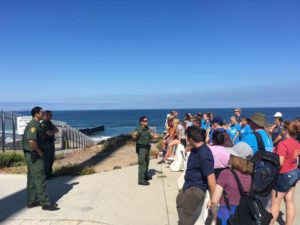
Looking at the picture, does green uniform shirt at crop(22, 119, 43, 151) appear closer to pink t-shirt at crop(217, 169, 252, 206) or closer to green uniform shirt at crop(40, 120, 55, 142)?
green uniform shirt at crop(40, 120, 55, 142)

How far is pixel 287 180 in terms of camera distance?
5320mm

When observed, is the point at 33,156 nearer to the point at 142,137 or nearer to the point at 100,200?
the point at 100,200

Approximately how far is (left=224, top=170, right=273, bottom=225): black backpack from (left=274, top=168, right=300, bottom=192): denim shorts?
5.07ft

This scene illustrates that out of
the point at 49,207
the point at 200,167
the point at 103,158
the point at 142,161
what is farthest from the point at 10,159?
the point at 200,167

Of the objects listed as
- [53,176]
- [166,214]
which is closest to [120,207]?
[166,214]

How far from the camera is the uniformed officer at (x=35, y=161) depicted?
6.63 m

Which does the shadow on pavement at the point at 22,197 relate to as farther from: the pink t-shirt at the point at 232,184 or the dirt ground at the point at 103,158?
the pink t-shirt at the point at 232,184

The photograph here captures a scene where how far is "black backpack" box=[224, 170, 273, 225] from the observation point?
3861mm

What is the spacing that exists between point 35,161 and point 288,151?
4242 millimetres

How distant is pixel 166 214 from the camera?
22.2ft

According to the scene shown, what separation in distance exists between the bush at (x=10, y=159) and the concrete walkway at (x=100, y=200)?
5.91 ft

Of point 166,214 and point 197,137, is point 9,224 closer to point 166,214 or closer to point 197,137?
point 166,214

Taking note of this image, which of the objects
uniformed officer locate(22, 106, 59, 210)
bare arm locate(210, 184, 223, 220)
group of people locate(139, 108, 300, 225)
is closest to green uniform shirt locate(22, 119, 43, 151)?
uniformed officer locate(22, 106, 59, 210)

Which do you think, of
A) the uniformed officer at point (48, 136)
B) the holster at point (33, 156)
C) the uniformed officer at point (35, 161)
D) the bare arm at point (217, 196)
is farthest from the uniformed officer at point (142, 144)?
the bare arm at point (217, 196)
